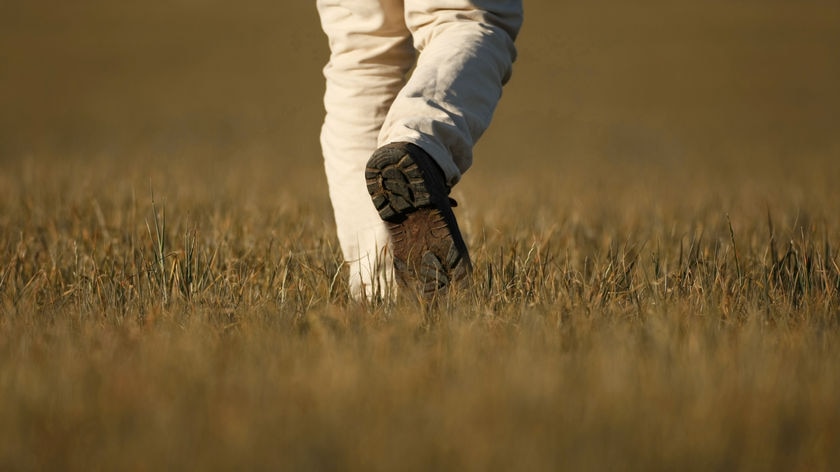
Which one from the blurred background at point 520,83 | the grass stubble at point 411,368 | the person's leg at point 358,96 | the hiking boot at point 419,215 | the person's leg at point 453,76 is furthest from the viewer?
the blurred background at point 520,83

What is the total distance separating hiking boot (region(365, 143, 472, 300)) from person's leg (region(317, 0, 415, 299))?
345mm

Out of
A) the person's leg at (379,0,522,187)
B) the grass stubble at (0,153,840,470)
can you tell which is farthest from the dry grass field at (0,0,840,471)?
the person's leg at (379,0,522,187)

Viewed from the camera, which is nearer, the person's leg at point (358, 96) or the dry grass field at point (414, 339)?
the dry grass field at point (414, 339)

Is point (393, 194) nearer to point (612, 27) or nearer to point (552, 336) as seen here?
point (552, 336)

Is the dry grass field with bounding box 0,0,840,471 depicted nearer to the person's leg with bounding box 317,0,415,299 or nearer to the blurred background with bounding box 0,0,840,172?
the person's leg with bounding box 317,0,415,299

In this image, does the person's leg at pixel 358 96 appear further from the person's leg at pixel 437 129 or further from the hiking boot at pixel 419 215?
the hiking boot at pixel 419 215

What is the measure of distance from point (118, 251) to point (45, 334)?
114cm

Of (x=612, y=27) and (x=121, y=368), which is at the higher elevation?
(x=612, y=27)

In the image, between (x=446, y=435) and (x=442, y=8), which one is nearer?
(x=446, y=435)

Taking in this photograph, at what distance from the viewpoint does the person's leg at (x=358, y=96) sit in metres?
2.55

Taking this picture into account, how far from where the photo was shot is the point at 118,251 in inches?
117

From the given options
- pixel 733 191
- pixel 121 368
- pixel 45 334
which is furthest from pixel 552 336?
pixel 733 191

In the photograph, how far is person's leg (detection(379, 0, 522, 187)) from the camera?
2.23 m

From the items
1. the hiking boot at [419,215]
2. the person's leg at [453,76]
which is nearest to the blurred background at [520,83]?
the person's leg at [453,76]
